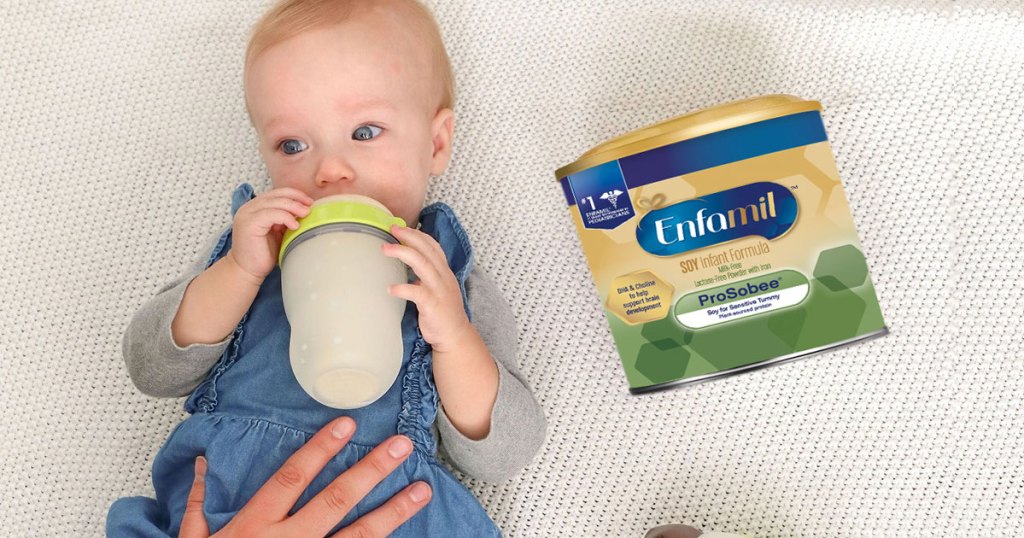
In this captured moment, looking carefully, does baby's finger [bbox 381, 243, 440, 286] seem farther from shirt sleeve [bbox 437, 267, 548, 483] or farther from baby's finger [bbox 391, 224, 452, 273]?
shirt sleeve [bbox 437, 267, 548, 483]

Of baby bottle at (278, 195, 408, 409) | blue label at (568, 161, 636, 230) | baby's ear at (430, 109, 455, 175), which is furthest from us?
baby's ear at (430, 109, 455, 175)

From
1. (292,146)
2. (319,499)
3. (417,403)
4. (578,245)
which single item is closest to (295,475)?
(319,499)

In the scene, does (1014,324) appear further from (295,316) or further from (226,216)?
(226,216)

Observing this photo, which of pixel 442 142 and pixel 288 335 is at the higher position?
pixel 442 142

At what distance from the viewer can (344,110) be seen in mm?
952

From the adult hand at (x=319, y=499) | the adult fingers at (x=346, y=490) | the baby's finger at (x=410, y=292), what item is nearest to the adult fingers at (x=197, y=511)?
the adult hand at (x=319, y=499)

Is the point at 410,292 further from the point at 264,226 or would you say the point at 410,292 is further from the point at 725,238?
the point at 725,238

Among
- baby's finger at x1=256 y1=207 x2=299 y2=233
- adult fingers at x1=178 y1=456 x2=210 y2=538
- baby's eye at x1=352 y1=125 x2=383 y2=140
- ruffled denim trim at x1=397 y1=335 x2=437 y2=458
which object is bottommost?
adult fingers at x1=178 y1=456 x2=210 y2=538

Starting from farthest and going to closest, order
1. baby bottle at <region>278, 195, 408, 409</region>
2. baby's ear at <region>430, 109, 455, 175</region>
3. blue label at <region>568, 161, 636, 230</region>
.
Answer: baby's ear at <region>430, 109, 455, 175</region> < blue label at <region>568, 161, 636, 230</region> < baby bottle at <region>278, 195, 408, 409</region>

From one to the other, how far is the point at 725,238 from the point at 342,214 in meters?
0.40

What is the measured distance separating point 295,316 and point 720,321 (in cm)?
45

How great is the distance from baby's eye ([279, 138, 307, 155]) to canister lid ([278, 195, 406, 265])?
6.0 inches

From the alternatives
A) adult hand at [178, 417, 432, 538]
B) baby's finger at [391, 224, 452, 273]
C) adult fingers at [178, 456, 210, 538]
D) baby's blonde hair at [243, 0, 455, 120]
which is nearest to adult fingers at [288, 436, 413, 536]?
adult hand at [178, 417, 432, 538]

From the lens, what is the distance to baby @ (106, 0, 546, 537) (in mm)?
944
